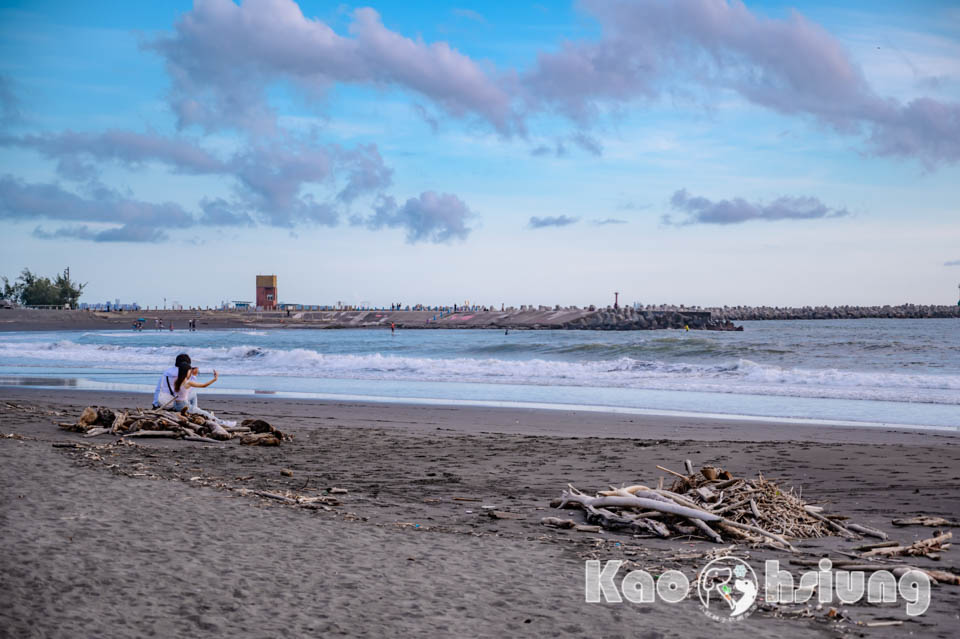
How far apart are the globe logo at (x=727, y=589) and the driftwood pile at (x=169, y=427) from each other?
7173 millimetres

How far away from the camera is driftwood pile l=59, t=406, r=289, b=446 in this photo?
10617 millimetres

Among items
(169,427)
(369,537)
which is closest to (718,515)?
(369,537)

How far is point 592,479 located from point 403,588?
448 centimetres

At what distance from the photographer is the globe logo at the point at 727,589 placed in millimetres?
4217

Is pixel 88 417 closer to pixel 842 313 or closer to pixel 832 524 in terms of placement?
pixel 832 524

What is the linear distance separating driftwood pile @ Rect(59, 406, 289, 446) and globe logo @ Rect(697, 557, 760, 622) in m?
7.17

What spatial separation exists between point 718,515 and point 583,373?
2163 cm

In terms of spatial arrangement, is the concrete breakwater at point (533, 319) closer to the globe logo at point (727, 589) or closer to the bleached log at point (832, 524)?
the bleached log at point (832, 524)

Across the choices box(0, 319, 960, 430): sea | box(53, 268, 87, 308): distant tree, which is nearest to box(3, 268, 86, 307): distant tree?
box(53, 268, 87, 308): distant tree

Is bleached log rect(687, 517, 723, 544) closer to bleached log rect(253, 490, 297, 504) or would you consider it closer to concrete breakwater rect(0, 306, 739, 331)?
bleached log rect(253, 490, 297, 504)

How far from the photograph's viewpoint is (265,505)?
6430mm

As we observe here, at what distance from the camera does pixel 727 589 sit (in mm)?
4531

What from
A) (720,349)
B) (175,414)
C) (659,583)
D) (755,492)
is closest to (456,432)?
(175,414)

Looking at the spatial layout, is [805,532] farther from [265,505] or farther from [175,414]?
[175,414]
